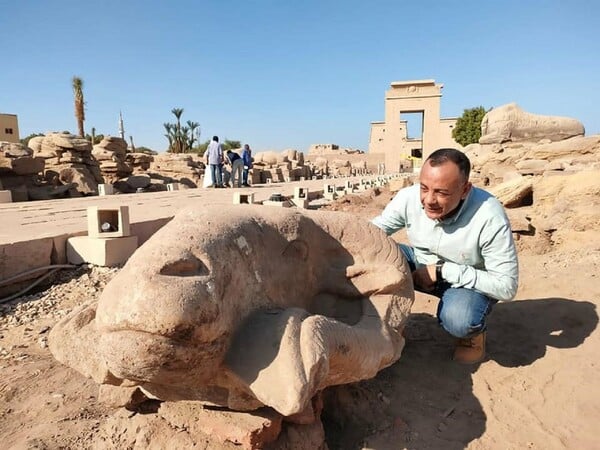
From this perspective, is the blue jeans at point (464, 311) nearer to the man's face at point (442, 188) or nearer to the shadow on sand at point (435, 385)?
the shadow on sand at point (435, 385)

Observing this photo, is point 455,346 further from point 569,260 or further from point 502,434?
point 569,260

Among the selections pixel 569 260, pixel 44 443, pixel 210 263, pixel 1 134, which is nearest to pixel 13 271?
pixel 44 443

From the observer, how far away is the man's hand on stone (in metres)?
2.53

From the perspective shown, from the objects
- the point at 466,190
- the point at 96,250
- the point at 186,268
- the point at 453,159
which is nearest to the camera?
the point at 186,268

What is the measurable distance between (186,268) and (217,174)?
10.9m

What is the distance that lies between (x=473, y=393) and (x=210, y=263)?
5.85 feet

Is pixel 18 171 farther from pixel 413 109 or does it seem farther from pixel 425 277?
pixel 413 109

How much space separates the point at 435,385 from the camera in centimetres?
245

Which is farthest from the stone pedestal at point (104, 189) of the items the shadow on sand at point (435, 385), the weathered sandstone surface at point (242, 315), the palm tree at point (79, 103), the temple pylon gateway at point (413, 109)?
the temple pylon gateway at point (413, 109)

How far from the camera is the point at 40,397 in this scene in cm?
207

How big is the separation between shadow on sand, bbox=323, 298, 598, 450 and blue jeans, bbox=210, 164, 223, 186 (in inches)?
366

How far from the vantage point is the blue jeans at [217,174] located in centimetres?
1175

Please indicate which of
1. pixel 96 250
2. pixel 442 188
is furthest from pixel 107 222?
pixel 442 188

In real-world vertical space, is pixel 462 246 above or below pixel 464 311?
above
